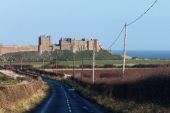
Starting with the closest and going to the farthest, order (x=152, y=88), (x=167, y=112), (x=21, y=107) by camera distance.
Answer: (x=167, y=112), (x=152, y=88), (x=21, y=107)

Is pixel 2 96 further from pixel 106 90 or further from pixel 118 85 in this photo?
pixel 106 90

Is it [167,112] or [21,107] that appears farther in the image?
[21,107]

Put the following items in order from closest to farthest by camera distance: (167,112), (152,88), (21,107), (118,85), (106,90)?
(167,112), (152,88), (21,107), (118,85), (106,90)

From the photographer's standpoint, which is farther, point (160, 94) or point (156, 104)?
point (160, 94)

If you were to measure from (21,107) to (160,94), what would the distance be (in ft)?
34.5

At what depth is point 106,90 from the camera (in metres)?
56.2

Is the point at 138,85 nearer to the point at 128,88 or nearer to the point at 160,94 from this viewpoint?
the point at 128,88

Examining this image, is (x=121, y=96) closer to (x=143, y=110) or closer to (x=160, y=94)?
(x=160, y=94)

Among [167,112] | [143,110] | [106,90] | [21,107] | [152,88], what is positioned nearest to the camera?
[167,112]

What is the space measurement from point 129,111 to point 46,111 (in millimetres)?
7275

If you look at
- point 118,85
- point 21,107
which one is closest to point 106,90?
point 118,85

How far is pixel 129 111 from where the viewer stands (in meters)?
34.1

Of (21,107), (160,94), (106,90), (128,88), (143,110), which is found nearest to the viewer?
(143,110)

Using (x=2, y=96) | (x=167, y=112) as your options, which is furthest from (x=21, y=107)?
(x=167, y=112)
